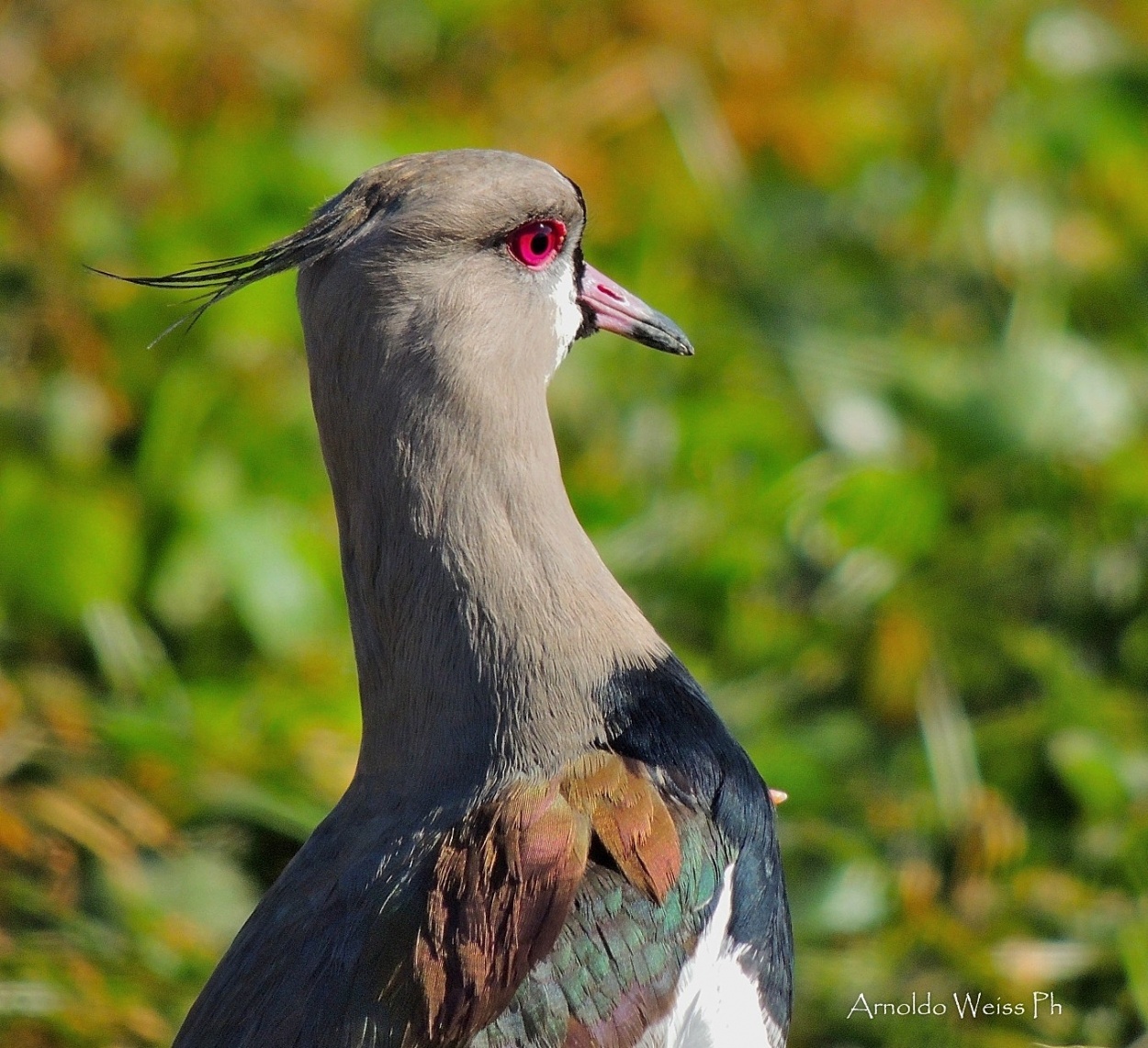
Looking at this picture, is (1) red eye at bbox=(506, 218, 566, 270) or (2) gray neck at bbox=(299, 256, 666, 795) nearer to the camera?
(2) gray neck at bbox=(299, 256, 666, 795)

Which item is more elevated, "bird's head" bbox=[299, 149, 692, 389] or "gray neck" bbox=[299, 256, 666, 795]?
"bird's head" bbox=[299, 149, 692, 389]

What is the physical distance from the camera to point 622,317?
2506 mm

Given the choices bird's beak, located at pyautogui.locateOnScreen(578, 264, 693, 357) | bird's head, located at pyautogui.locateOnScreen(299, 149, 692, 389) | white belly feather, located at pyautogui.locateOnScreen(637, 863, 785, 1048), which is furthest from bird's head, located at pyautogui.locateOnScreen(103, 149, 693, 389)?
white belly feather, located at pyautogui.locateOnScreen(637, 863, 785, 1048)

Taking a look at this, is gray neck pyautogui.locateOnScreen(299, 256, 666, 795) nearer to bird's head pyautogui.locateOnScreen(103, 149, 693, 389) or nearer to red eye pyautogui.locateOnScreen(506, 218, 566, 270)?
bird's head pyautogui.locateOnScreen(103, 149, 693, 389)

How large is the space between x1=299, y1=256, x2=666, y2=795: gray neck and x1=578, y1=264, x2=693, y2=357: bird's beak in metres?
0.29

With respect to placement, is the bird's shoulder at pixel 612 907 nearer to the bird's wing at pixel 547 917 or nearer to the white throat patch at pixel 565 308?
the bird's wing at pixel 547 917

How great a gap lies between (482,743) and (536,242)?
0.68 metres

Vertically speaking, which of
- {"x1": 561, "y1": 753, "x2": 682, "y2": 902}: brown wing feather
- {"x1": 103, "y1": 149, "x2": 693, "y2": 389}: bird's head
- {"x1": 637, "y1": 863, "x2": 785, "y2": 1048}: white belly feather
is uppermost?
{"x1": 103, "y1": 149, "x2": 693, "y2": 389}: bird's head

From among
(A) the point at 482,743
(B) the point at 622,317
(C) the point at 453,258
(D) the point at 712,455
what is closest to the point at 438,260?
(C) the point at 453,258

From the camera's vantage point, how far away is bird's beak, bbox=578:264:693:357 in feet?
8.13

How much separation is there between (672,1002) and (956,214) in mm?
3650

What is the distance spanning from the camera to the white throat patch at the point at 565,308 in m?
2.39

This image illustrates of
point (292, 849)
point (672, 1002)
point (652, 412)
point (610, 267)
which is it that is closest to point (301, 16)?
point (610, 267)

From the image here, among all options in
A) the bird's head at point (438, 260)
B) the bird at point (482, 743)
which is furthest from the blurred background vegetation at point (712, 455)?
the bird's head at point (438, 260)
